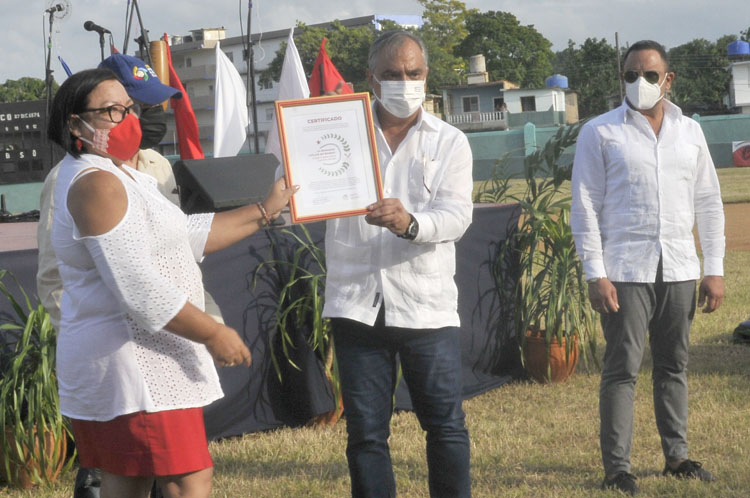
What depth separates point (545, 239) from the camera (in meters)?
6.46

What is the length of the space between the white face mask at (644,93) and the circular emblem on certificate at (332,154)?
1.48 metres

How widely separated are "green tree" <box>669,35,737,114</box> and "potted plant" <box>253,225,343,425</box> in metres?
74.1

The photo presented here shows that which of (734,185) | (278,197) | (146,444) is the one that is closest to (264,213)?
(278,197)

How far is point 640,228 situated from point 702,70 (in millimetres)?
83234

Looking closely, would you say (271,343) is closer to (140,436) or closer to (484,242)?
(484,242)

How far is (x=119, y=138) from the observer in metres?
2.57

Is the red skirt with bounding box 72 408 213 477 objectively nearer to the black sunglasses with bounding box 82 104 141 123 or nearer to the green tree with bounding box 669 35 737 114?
the black sunglasses with bounding box 82 104 141 123

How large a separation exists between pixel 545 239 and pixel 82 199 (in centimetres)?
449

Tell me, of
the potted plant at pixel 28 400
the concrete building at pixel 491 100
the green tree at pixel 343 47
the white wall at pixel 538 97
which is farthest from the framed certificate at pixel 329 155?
the white wall at pixel 538 97

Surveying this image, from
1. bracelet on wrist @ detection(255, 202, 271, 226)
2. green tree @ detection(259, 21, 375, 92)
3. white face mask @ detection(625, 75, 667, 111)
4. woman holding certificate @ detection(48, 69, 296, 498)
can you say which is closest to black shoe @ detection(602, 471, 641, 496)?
white face mask @ detection(625, 75, 667, 111)

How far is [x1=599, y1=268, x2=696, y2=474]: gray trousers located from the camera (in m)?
4.04

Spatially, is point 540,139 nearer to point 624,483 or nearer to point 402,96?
point 624,483

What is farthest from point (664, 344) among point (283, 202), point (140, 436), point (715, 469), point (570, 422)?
point (140, 436)

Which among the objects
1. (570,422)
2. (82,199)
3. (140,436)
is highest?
(82,199)
